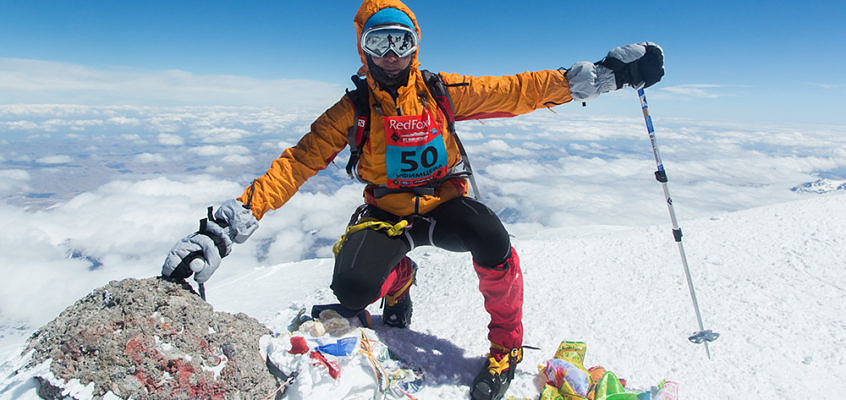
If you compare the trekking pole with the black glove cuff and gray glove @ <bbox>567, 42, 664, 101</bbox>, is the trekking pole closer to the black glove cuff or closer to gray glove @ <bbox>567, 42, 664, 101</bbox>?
gray glove @ <bbox>567, 42, 664, 101</bbox>

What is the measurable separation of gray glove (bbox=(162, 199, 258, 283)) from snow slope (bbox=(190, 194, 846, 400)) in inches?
59.6

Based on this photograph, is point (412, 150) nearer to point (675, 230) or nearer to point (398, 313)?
point (398, 313)

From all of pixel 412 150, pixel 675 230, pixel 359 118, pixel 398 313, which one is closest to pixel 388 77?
pixel 359 118

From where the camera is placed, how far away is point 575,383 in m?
2.34

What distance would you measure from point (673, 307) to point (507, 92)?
2696 millimetres

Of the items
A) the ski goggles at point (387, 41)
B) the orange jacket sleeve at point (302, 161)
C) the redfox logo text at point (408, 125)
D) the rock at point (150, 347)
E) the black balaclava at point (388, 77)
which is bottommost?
the rock at point (150, 347)

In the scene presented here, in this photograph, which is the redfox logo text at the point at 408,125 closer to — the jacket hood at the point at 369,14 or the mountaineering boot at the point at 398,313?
the jacket hood at the point at 369,14

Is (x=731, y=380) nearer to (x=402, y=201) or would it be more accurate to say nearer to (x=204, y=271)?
(x=402, y=201)

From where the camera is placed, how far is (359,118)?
2.77 metres

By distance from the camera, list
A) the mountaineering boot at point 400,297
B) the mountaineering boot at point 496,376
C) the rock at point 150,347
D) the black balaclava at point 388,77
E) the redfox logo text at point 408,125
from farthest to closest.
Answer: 1. the mountaineering boot at point 400,297
2. the black balaclava at point 388,77
3. the redfox logo text at point 408,125
4. the mountaineering boot at point 496,376
5. the rock at point 150,347

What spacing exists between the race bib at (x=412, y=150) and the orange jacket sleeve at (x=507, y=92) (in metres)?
0.35

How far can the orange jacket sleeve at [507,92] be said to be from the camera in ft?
8.99

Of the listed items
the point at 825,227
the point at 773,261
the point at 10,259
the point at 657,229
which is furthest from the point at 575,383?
the point at 10,259

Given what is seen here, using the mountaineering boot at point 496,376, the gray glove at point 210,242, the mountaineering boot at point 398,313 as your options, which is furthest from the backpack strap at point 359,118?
the mountaineering boot at point 496,376
